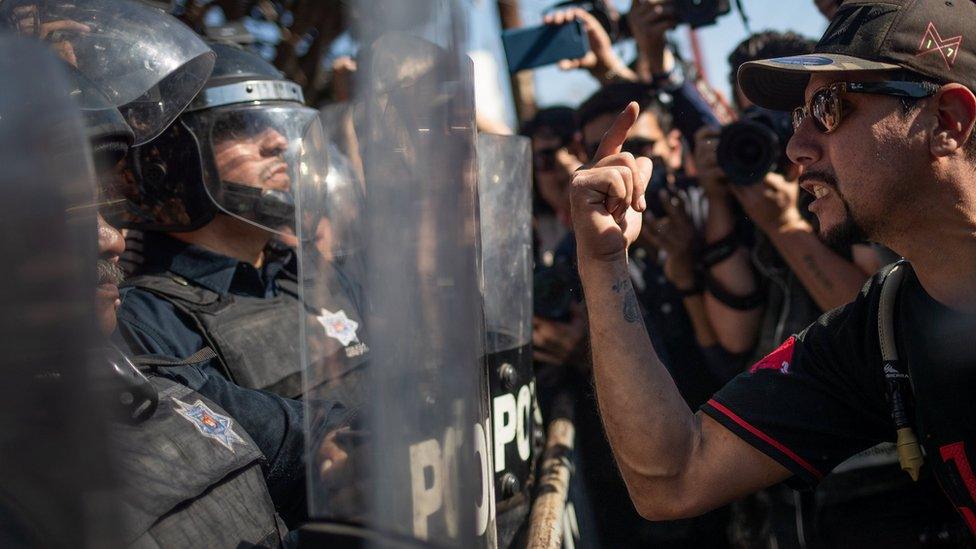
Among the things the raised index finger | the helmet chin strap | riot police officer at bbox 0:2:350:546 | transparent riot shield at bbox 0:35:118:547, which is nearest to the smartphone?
the helmet chin strap

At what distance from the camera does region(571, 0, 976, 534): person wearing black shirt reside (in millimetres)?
1757

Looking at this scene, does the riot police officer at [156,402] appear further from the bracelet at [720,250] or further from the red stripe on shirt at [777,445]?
the bracelet at [720,250]

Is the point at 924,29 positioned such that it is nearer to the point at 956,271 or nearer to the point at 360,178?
the point at 956,271

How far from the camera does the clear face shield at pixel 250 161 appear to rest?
256cm

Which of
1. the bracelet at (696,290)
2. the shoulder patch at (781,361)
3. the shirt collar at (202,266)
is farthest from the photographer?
the bracelet at (696,290)

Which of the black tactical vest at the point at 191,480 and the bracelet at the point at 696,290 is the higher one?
the black tactical vest at the point at 191,480

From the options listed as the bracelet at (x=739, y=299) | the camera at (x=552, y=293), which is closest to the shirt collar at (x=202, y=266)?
the camera at (x=552, y=293)

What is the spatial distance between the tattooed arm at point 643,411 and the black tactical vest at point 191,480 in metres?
0.74

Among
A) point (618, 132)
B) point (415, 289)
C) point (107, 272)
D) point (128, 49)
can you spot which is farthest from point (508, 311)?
point (415, 289)

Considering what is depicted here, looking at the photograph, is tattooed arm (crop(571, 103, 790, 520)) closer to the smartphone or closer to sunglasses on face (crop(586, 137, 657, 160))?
sunglasses on face (crop(586, 137, 657, 160))

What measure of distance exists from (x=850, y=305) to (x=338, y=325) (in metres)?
1.17

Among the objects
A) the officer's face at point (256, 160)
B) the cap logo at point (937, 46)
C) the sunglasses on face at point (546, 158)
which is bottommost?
the sunglasses on face at point (546, 158)

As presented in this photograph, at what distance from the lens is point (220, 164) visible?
2.58 m

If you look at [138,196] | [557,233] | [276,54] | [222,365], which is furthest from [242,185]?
[276,54]
